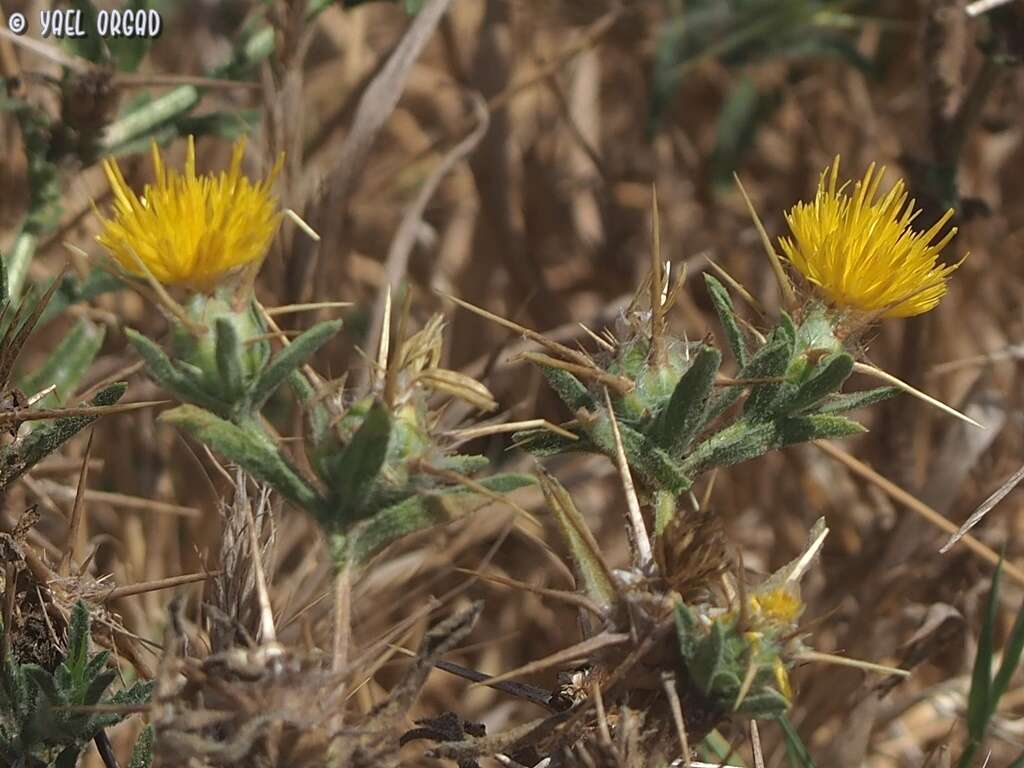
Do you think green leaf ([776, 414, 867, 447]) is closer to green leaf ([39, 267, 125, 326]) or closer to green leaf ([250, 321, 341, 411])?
green leaf ([250, 321, 341, 411])

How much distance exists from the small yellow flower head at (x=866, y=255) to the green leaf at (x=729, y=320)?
6cm

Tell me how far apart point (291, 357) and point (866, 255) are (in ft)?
1.33

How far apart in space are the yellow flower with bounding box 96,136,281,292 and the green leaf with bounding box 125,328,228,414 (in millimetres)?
58

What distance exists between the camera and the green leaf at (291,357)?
2.57 feet

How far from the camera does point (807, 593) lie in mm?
2012

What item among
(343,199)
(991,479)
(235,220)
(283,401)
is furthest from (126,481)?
(991,479)

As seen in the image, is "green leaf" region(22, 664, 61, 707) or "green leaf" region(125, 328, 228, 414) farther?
"green leaf" region(22, 664, 61, 707)

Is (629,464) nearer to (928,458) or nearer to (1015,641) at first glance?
(1015,641)

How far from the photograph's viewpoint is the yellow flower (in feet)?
2.59

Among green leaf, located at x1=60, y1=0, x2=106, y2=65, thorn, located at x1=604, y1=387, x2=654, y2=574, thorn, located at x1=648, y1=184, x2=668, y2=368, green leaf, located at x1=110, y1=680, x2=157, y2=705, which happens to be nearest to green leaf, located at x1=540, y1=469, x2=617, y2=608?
thorn, located at x1=604, y1=387, x2=654, y2=574

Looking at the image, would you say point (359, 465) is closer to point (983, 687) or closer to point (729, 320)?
point (729, 320)

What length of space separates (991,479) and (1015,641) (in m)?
0.96

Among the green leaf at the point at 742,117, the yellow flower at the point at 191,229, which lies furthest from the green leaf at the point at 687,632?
the green leaf at the point at 742,117

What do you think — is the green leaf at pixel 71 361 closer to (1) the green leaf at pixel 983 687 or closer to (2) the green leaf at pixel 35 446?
(2) the green leaf at pixel 35 446
